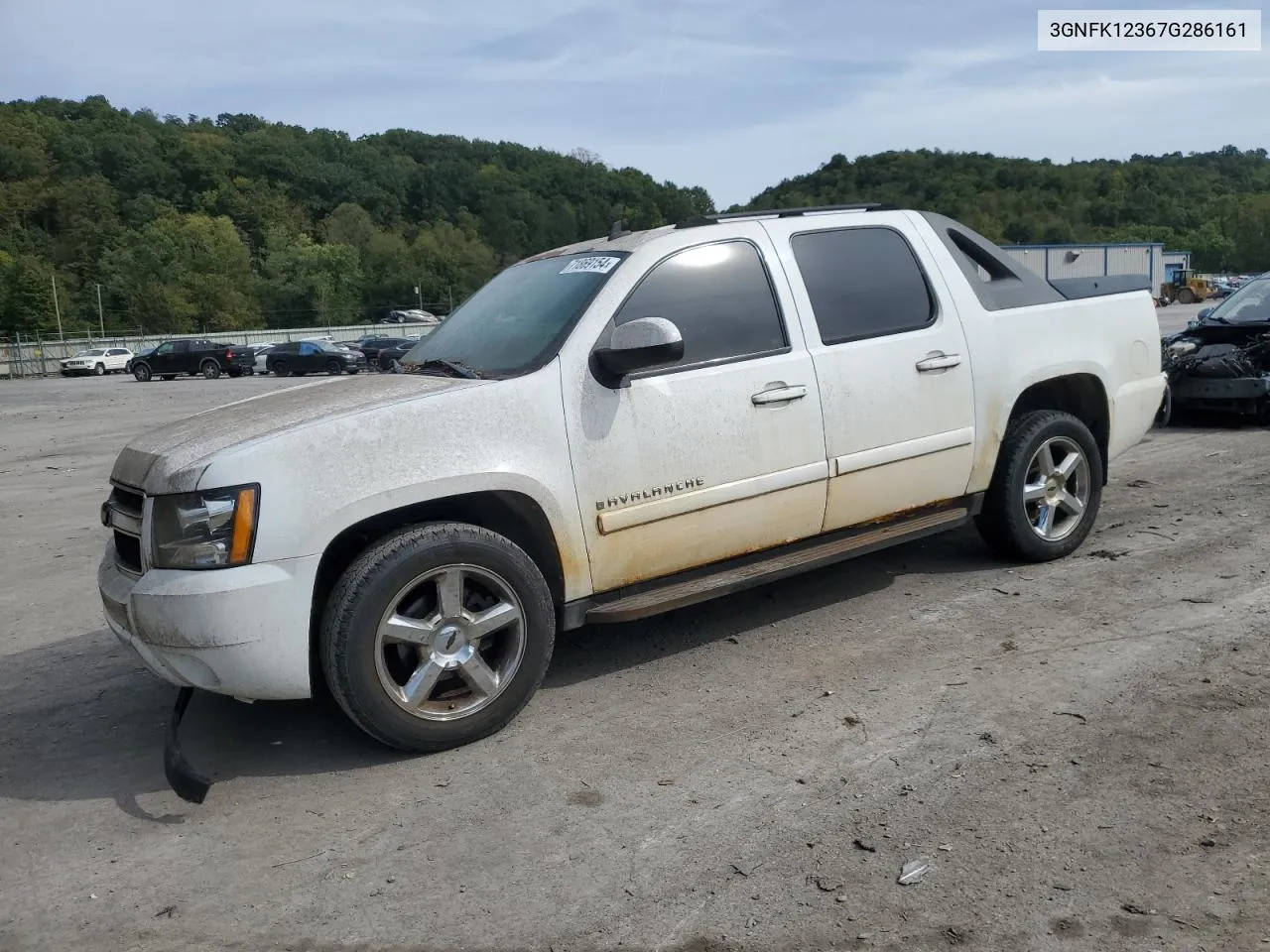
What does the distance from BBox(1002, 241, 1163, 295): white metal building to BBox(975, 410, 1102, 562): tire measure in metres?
75.1

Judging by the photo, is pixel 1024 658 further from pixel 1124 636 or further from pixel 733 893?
pixel 733 893

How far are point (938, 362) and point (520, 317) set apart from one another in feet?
6.31

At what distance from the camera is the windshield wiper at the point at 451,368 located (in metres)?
4.18

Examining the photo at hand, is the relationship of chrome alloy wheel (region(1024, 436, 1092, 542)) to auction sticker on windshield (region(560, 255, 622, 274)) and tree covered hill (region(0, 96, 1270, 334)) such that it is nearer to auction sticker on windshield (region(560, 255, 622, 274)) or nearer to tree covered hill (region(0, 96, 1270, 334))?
auction sticker on windshield (region(560, 255, 622, 274))

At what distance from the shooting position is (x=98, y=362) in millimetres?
49500

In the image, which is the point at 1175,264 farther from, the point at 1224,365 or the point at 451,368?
the point at 451,368

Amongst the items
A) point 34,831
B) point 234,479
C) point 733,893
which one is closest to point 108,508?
point 234,479

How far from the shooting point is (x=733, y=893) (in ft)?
9.21

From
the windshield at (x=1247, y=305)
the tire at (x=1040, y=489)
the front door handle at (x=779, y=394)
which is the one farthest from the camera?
the windshield at (x=1247, y=305)

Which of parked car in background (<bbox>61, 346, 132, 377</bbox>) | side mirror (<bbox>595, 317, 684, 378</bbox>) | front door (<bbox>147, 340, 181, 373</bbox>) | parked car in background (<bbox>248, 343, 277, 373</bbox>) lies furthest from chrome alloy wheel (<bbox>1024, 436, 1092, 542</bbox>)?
parked car in background (<bbox>61, 346, 132, 377</bbox>)

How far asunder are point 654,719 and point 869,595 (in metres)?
1.74

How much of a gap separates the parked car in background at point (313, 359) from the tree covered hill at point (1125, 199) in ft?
194

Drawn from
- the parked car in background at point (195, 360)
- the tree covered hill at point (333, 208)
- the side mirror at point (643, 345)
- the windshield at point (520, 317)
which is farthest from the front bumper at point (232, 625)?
the tree covered hill at point (333, 208)

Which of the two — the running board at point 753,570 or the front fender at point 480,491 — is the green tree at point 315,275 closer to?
the running board at point 753,570
